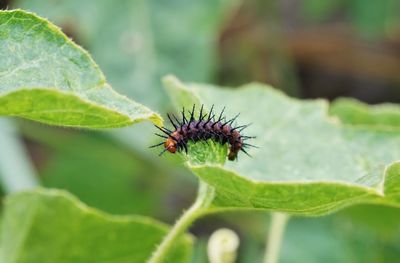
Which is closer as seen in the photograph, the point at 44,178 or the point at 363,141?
the point at 363,141

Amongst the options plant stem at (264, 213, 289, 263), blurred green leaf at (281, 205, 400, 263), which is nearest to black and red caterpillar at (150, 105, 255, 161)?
plant stem at (264, 213, 289, 263)

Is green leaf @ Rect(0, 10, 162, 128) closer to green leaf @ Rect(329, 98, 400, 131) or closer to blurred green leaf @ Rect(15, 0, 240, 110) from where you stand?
green leaf @ Rect(329, 98, 400, 131)

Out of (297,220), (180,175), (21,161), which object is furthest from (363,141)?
(180,175)

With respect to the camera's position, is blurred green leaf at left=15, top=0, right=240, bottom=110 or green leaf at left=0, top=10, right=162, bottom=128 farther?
blurred green leaf at left=15, top=0, right=240, bottom=110

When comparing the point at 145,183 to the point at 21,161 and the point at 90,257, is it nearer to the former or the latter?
the point at 21,161

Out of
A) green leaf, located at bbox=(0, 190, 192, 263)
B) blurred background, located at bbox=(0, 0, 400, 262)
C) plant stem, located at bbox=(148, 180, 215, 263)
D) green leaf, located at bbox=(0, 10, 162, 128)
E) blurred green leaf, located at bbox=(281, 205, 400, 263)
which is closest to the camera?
green leaf, located at bbox=(0, 10, 162, 128)

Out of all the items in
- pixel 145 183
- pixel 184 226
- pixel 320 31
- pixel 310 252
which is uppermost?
pixel 320 31

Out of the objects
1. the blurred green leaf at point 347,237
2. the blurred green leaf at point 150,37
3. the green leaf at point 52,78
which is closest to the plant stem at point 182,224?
the green leaf at point 52,78
